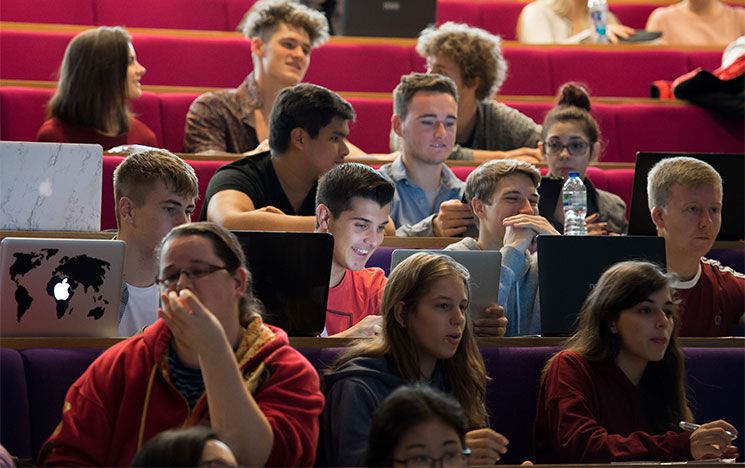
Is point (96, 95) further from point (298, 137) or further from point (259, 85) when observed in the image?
point (298, 137)

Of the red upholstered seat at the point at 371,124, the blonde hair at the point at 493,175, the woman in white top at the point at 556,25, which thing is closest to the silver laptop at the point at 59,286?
the blonde hair at the point at 493,175

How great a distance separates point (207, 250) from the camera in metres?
1.63

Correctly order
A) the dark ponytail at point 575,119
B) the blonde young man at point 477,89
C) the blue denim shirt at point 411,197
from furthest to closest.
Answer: the blonde young man at point 477,89 < the dark ponytail at point 575,119 < the blue denim shirt at point 411,197

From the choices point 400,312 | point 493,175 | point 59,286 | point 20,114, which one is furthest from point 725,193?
point 20,114

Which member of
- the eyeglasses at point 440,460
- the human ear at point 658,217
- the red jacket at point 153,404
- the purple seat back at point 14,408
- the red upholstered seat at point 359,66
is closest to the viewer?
the eyeglasses at point 440,460

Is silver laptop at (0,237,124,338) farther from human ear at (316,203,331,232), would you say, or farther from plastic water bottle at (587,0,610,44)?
plastic water bottle at (587,0,610,44)

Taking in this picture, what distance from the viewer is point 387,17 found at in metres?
3.94

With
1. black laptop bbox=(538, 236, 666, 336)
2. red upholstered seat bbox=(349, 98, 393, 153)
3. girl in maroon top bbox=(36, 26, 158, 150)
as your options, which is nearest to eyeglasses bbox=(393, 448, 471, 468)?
black laptop bbox=(538, 236, 666, 336)

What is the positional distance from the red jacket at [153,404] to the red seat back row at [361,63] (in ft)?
6.72

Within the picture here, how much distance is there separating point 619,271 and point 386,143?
1.58 m

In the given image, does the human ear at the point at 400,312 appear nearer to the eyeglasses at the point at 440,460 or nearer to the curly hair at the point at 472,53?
the eyeglasses at the point at 440,460

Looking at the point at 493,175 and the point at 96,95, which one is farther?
the point at 96,95

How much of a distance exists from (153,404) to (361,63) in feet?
7.53

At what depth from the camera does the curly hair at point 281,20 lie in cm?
333
